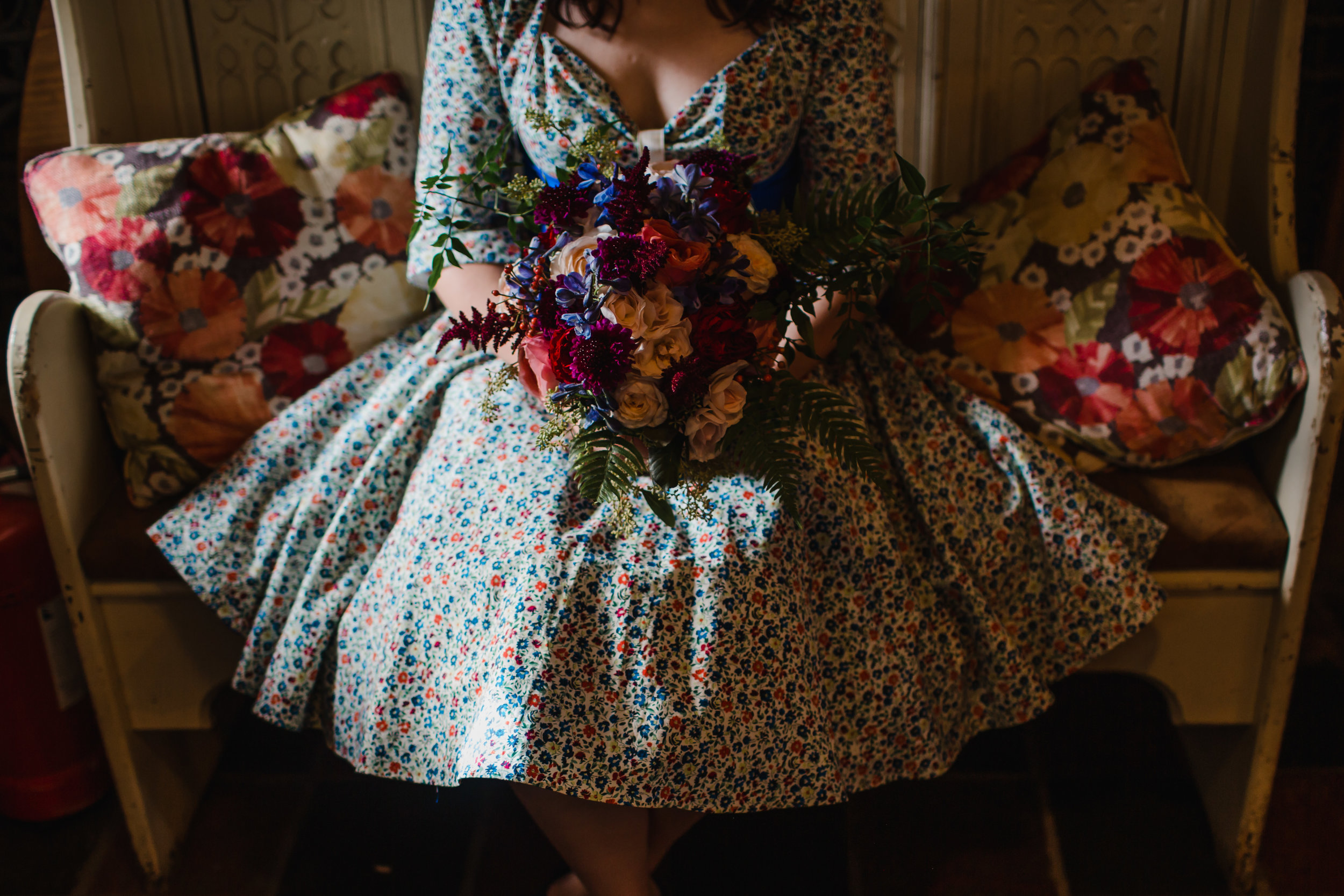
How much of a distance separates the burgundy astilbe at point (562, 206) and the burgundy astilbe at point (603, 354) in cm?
13

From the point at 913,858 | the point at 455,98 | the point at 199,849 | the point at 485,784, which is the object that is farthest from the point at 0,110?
the point at 913,858

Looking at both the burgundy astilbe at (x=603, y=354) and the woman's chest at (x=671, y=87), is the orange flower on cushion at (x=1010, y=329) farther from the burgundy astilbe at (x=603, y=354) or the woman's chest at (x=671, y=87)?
the burgundy astilbe at (x=603, y=354)

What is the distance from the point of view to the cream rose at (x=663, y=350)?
962mm

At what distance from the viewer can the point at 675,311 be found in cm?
97

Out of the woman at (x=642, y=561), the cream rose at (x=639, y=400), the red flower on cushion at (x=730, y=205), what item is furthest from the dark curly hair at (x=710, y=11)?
the cream rose at (x=639, y=400)

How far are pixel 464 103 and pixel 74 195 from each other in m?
0.59

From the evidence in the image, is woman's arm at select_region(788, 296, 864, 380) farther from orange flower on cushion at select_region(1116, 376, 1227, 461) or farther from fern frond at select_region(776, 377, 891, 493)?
orange flower on cushion at select_region(1116, 376, 1227, 461)

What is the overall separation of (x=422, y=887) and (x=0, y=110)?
154cm

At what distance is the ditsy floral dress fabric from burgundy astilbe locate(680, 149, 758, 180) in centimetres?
33

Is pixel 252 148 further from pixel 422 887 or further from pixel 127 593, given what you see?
pixel 422 887

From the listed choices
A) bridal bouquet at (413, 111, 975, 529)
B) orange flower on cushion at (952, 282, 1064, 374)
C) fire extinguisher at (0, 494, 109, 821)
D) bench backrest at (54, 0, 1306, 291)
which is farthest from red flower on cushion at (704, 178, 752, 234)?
fire extinguisher at (0, 494, 109, 821)

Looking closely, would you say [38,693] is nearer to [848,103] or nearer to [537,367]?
[537,367]

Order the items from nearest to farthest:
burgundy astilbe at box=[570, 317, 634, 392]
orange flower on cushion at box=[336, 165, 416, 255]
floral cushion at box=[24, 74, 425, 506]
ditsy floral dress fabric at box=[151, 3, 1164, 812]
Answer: burgundy astilbe at box=[570, 317, 634, 392]
ditsy floral dress fabric at box=[151, 3, 1164, 812]
floral cushion at box=[24, 74, 425, 506]
orange flower on cushion at box=[336, 165, 416, 255]

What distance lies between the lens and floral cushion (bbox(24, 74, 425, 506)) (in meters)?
1.46
